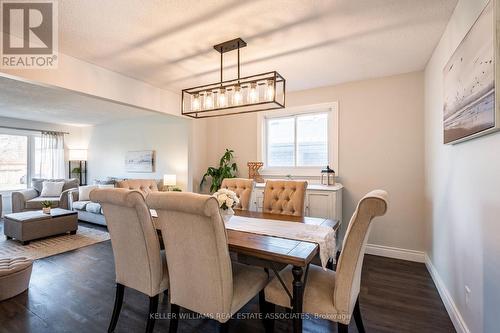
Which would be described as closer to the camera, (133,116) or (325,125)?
(325,125)

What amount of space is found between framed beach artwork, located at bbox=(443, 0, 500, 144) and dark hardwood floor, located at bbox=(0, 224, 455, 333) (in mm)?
1488

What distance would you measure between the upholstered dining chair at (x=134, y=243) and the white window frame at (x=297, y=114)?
8.77ft

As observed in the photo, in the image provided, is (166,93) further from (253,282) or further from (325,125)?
(253,282)

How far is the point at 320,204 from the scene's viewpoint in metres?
3.26

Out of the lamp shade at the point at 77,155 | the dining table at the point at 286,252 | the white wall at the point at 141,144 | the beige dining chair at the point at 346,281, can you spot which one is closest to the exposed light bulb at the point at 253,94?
the dining table at the point at 286,252

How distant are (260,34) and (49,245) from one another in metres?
4.32

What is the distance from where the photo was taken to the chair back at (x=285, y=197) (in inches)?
105

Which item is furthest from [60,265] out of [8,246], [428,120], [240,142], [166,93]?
[428,120]

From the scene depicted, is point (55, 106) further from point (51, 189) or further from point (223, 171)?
point (223, 171)

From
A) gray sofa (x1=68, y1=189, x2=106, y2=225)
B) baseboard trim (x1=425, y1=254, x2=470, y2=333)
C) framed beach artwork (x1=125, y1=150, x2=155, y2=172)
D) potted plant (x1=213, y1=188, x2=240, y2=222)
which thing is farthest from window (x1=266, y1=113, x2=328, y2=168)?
gray sofa (x1=68, y1=189, x2=106, y2=225)

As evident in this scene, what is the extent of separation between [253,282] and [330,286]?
1.68 ft

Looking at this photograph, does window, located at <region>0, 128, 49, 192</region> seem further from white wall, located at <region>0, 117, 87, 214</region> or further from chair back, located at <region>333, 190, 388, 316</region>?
chair back, located at <region>333, 190, 388, 316</region>

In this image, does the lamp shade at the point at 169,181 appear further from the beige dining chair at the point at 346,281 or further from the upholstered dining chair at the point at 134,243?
the beige dining chair at the point at 346,281

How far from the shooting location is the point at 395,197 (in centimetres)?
332
